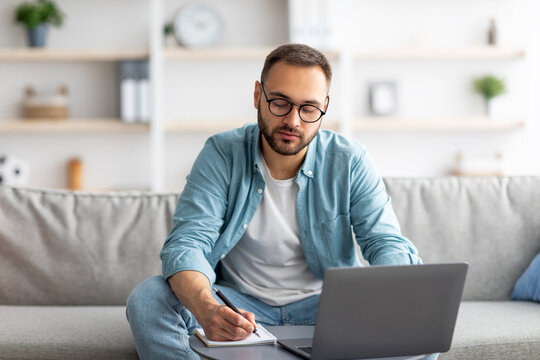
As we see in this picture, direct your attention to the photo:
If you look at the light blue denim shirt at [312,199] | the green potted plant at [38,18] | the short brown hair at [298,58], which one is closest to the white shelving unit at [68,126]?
the green potted plant at [38,18]

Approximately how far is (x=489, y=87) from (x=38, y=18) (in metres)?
2.76

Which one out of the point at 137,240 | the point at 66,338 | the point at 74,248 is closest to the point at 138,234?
the point at 137,240

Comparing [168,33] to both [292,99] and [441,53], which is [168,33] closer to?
[441,53]

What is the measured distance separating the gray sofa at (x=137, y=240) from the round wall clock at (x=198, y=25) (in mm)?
2021

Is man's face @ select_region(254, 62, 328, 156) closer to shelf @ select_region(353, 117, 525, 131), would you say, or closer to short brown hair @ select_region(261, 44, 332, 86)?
short brown hair @ select_region(261, 44, 332, 86)

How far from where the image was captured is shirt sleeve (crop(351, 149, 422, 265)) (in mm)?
1710

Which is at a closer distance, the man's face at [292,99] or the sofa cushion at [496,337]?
the man's face at [292,99]

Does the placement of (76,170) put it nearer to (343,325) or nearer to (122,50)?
(122,50)

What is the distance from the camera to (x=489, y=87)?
167 inches

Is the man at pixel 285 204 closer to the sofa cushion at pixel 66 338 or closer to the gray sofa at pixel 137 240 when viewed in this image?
the sofa cushion at pixel 66 338

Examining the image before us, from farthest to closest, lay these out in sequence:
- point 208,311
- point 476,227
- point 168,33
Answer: point 168,33 → point 476,227 → point 208,311

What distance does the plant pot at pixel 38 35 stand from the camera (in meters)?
A: 4.02

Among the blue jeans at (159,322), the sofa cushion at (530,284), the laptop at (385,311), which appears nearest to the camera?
the laptop at (385,311)

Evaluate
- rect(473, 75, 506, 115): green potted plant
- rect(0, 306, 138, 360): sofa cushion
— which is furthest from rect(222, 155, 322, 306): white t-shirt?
rect(473, 75, 506, 115): green potted plant
